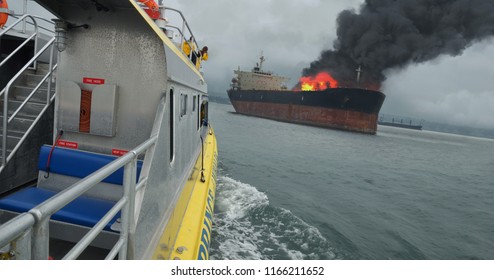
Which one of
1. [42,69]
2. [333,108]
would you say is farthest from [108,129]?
[333,108]

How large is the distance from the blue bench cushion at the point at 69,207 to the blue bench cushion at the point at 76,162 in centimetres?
33

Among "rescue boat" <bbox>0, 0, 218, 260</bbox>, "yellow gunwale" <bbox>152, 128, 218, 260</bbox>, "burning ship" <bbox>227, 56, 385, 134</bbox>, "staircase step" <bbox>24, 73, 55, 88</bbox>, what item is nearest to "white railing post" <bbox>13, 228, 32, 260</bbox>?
"rescue boat" <bbox>0, 0, 218, 260</bbox>

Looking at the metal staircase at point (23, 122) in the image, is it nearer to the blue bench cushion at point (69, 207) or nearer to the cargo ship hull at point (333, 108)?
Result: the blue bench cushion at point (69, 207)

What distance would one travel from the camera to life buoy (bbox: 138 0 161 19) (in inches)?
232

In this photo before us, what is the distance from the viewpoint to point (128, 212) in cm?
272

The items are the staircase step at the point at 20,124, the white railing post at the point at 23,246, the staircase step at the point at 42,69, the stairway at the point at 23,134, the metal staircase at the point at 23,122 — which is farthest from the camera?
the staircase step at the point at 42,69

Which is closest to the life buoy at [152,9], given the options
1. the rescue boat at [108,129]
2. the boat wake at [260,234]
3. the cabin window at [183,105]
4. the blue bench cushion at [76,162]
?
the rescue boat at [108,129]

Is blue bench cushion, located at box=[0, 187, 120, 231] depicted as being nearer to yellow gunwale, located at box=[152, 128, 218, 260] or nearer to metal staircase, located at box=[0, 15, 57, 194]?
yellow gunwale, located at box=[152, 128, 218, 260]

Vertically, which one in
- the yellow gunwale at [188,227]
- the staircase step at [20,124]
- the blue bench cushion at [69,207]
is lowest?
the yellow gunwale at [188,227]

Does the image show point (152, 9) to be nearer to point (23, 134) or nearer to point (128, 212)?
point (23, 134)

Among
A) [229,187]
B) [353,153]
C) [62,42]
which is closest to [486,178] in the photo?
[353,153]

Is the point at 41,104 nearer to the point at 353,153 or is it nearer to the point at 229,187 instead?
the point at 229,187

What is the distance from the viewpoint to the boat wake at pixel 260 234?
22.7 ft

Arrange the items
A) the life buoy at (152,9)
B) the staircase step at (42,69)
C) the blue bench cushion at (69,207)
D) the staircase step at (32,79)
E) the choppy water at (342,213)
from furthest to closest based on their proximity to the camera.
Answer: the choppy water at (342,213) → the staircase step at (42,69) → the staircase step at (32,79) → the life buoy at (152,9) → the blue bench cushion at (69,207)
